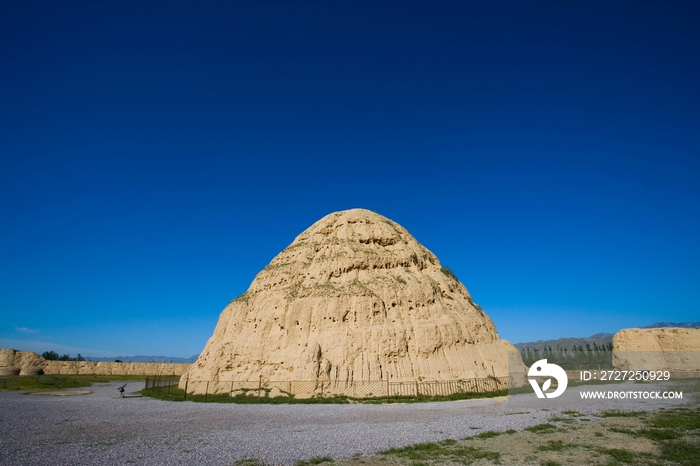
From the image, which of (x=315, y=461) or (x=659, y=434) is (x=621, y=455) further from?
(x=315, y=461)

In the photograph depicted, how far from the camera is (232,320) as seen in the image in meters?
40.4

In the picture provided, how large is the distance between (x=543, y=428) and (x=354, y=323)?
21.3m

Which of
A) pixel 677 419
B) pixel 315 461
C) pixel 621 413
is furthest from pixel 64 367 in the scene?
pixel 677 419

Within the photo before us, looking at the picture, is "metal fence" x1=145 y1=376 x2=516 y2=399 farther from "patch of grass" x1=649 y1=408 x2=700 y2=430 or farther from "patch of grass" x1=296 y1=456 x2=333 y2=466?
"patch of grass" x1=296 y1=456 x2=333 y2=466

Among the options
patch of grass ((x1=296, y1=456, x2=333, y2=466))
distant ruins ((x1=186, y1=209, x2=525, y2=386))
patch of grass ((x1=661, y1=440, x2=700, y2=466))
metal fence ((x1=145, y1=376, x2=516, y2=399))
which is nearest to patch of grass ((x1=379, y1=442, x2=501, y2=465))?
patch of grass ((x1=296, y1=456, x2=333, y2=466))

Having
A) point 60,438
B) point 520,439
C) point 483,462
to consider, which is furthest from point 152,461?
point 520,439

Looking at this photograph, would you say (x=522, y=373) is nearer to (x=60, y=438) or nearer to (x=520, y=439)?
(x=520, y=439)

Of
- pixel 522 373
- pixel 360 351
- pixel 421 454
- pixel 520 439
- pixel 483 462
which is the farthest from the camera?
pixel 522 373

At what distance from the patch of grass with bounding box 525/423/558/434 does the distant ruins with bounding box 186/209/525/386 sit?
56.4 ft

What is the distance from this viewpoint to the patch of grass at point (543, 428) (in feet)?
51.0

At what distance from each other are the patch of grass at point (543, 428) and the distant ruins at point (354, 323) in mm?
17197

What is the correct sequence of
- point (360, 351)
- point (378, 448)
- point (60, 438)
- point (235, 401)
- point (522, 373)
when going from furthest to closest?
point (522, 373), point (360, 351), point (235, 401), point (60, 438), point (378, 448)

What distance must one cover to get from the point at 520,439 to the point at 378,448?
5.49 meters

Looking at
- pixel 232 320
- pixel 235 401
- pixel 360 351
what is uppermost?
pixel 232 320
